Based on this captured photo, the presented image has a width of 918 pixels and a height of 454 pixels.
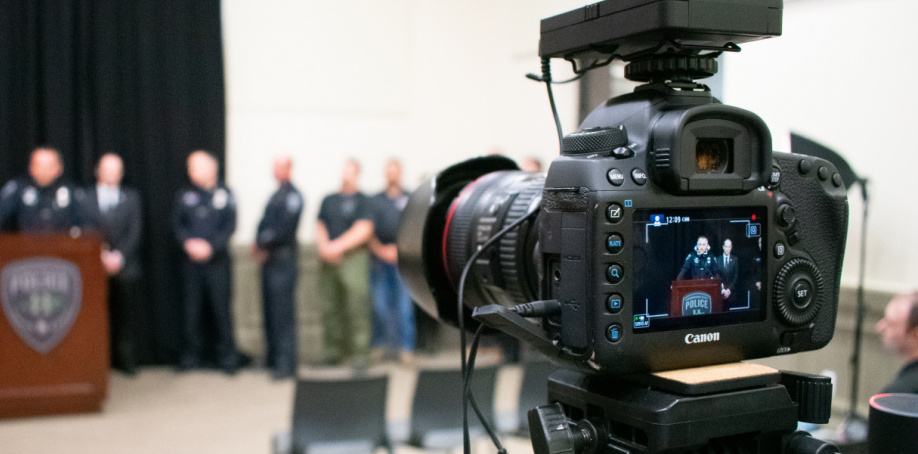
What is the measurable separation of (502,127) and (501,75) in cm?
45

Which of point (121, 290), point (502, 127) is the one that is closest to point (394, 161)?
point (502, 127)

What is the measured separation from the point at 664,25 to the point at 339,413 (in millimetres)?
2244

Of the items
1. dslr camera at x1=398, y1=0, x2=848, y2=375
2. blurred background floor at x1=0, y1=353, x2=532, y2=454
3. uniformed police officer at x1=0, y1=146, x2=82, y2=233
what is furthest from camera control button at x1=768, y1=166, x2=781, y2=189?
uniformed police officer at x1=0, y1=146, x2=82, y2=233

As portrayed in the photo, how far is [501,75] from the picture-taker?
645 centimetres

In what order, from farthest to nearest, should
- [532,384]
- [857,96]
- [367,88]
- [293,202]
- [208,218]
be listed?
1. [367,88]
2. [208,218]
3. [293,202]
4. [532,384]
5. [857,96]

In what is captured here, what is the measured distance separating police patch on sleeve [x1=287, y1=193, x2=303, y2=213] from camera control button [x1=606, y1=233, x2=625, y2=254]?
465 cm

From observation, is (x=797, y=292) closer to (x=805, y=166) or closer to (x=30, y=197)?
(x=805, y=166)

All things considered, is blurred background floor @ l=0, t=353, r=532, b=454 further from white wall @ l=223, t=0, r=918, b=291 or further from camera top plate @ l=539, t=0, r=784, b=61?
camera top plate @ l=539, t=0, r=784, b=61

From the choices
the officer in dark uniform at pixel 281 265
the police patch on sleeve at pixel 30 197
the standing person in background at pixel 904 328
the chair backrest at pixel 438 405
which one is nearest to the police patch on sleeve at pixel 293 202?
the officer in dark uniform at pixel 281 265

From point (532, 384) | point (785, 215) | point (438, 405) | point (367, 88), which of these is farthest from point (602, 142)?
point (367, 88)

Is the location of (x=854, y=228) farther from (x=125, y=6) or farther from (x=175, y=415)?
(x=125, y=6)

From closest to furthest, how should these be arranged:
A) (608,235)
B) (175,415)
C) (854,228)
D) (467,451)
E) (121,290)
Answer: (608,235)
(467,451)
(854,228)
(175,415)
(121,290)

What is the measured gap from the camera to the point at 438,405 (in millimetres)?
2953

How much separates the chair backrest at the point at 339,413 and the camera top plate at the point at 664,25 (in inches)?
79.7
